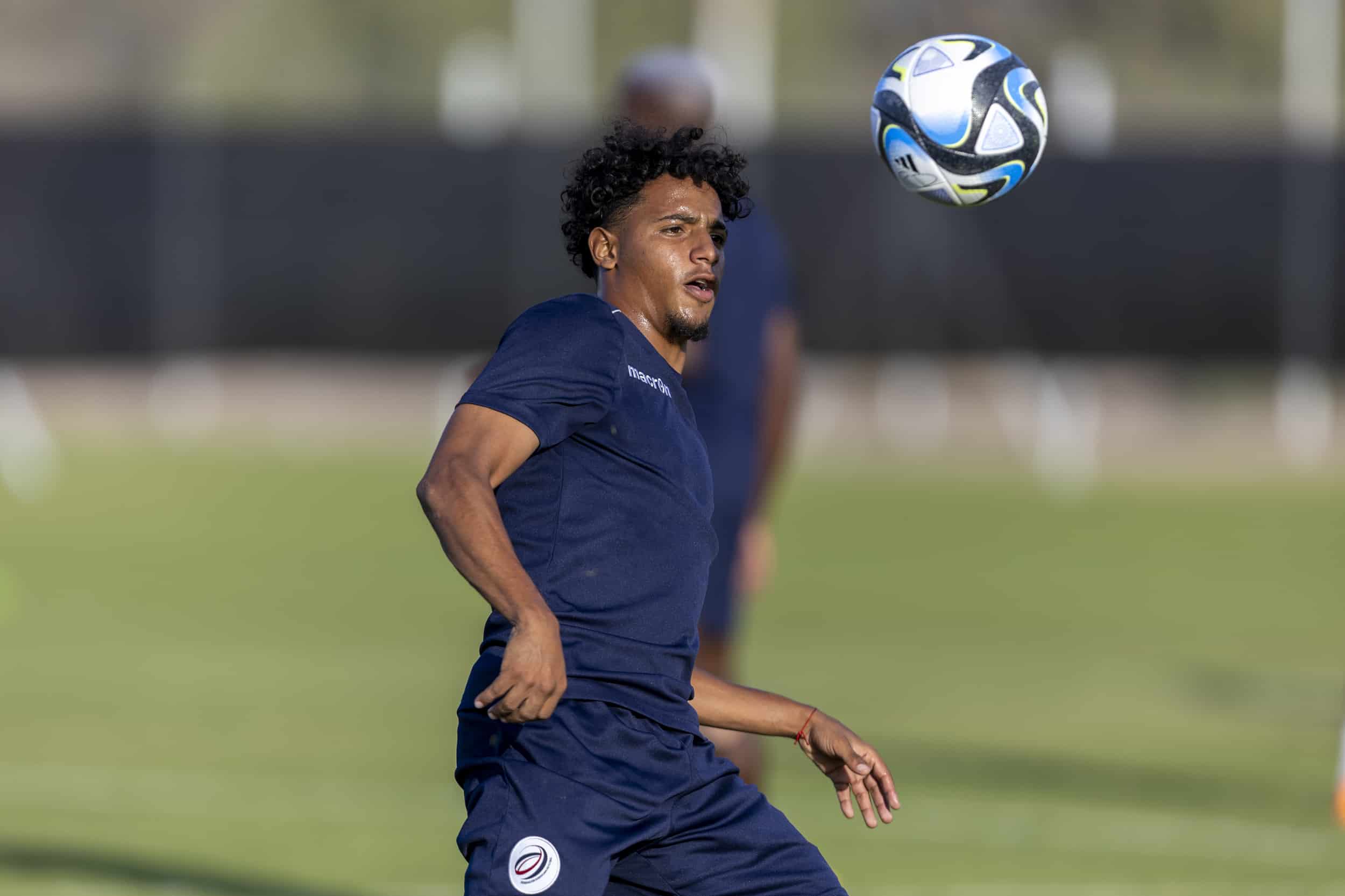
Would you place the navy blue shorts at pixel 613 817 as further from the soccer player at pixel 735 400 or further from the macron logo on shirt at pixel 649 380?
the soccer player at pixel 735 400

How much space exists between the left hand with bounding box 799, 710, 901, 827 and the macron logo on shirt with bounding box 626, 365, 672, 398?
2.39ft

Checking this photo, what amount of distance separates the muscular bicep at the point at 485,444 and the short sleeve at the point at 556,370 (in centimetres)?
2

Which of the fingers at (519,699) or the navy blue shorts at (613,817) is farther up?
the fingers at (519,699)

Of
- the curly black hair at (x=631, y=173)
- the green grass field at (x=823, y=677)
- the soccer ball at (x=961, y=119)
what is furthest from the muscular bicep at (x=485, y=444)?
the green grass field at (x=823, y=677)

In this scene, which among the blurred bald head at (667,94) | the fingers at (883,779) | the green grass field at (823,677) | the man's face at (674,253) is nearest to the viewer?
the man's face at (674,253)

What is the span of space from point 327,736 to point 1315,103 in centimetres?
1778

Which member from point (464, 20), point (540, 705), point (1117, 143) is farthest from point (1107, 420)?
point (540, 705)

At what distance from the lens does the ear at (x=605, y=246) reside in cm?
432

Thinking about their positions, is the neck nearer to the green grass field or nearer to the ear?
the ear

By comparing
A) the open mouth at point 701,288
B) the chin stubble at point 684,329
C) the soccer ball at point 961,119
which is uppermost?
the soccer ball at point 961,119

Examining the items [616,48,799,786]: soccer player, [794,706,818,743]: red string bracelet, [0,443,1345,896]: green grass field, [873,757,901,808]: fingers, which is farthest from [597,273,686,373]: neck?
[0,443,1345,896]: green grass field

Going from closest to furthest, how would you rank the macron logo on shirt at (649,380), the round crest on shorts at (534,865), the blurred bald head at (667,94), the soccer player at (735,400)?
1. the round crest on shorts at (534,865)
2. the macron logo on shirt at (649,380)
3. the blurred bald head at (667,94)
4. the soccer player at (735,400)

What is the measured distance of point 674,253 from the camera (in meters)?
4.26

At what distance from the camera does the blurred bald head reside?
21.0 ft
